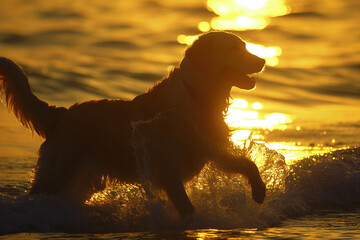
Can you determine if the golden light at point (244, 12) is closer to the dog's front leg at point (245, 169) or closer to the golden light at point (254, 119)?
the golden light at point (254, 119)

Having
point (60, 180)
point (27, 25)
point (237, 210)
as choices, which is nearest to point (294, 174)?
point (237, 210)

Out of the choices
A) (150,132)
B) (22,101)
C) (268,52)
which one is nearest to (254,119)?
(150,132)

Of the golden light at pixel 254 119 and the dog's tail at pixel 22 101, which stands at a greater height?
the golden light at pixel 254 119

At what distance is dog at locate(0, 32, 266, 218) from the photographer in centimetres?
659

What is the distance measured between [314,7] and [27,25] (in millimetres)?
12556

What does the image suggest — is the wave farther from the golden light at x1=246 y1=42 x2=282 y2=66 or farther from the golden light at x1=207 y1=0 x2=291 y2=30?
the golden light at x1=207 y1=0 x2=291 y2=30

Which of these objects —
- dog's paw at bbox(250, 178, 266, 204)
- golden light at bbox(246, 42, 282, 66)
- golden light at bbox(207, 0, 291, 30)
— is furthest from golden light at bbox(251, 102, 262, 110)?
golden light at bbox(207, 0, 291, 30)

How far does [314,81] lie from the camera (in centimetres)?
1845

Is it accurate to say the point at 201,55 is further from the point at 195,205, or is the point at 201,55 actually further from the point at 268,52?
the point at 268,52

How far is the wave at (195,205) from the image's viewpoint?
21.4 ft

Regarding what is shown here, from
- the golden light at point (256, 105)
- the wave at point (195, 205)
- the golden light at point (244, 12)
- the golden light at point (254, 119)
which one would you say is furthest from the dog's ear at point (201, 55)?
the golden light at point (244, 12)

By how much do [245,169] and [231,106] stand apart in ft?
25.0

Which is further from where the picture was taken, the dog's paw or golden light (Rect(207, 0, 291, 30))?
golden light (Rect(207, 0, 291, 30))

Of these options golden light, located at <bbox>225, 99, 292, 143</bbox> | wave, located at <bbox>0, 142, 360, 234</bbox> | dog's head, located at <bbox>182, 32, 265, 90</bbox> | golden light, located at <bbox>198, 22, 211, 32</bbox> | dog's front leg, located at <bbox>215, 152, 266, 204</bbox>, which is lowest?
wave, located at <bbox>0, 142, 360, 234</bbox>
